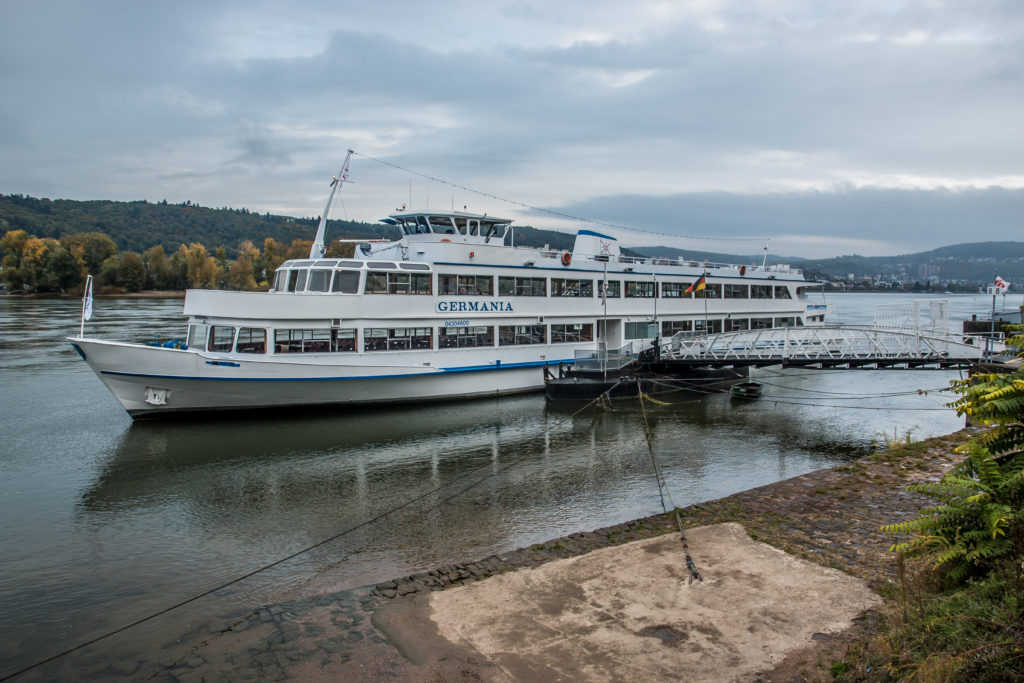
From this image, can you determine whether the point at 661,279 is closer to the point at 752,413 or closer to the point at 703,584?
the point at 752,413

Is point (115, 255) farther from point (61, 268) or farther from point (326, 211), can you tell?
point (326, 211)

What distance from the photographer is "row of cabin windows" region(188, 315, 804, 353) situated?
823 inches

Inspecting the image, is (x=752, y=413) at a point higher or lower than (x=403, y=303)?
lower

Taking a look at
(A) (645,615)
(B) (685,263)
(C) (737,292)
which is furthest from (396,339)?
(C) (737,292)

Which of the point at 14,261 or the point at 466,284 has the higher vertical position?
the point at 14,261

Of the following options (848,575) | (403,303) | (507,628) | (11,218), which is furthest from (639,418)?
(11,218)

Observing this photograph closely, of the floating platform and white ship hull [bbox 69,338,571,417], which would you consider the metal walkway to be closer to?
the floating platform

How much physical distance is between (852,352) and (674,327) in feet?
37.9

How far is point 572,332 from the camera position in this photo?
2945 centimetres

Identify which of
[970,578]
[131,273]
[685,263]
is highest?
[131,273]

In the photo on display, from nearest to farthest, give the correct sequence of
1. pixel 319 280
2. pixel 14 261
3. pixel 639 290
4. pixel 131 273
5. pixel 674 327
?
pixel 319 280 < pixel 639 290 < pixel 674 327 < pixel 14 261 < pixel 131 273

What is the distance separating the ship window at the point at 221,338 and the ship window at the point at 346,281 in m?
3.75

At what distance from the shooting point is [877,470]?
45.4 ft

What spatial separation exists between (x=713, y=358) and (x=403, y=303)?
13.6 meters
